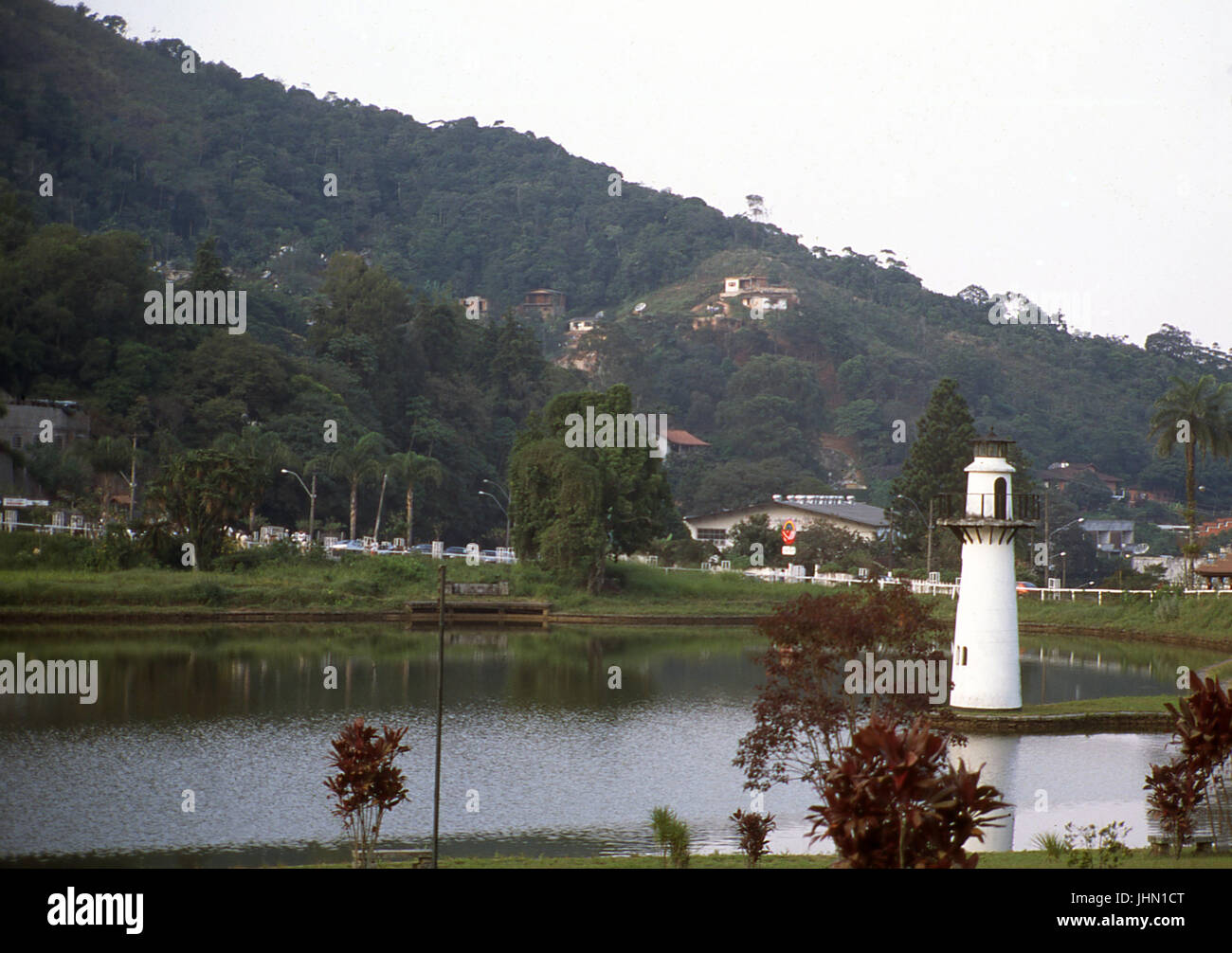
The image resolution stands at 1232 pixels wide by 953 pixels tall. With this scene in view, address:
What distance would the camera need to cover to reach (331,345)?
9300 cm

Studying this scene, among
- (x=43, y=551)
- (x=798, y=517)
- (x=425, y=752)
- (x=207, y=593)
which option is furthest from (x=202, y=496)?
(x=798, y=517)

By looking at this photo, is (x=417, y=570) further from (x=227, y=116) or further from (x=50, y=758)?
(x=227, y=116)

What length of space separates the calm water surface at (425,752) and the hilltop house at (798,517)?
35856 mm

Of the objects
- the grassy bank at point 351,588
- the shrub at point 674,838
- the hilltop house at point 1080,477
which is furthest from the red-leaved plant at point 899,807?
the hilltop house at point 1080,477

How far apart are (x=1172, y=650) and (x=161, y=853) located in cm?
4148

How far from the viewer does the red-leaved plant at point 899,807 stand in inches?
462

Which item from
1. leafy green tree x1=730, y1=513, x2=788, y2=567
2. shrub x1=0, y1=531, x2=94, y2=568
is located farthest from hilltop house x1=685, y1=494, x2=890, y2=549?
shrub x1=0, y1=531, x2=94, y2=568

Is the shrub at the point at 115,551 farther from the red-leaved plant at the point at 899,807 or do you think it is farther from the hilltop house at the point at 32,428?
the red-leaved plant at the point at 899,807

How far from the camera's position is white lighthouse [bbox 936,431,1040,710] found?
2931 centimetres

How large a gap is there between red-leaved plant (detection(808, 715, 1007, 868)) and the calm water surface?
8.93 m

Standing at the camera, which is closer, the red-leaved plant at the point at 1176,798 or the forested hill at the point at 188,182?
the red-leaved plant at the point at 1176,798

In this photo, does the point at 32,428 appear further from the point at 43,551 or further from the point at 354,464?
the point at 43,551
